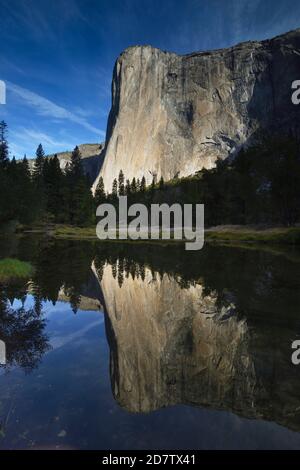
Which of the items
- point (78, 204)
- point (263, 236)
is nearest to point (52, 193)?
point (78, 204)

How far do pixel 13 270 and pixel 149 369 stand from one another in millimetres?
11252

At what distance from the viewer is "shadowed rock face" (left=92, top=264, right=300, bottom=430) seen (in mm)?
5742

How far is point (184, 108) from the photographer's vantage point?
148000mm

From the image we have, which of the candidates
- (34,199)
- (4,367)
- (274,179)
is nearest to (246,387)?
(4,367)

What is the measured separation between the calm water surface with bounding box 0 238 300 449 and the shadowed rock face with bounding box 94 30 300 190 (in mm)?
133808

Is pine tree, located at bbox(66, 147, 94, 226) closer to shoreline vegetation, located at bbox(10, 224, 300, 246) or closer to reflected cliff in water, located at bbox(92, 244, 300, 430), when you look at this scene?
shoreline vegetation, located at bbox(10, 224, 300, 246)

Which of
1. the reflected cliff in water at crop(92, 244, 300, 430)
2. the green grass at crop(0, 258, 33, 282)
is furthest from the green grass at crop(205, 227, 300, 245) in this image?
the green grass at crop(0, 258, 33, 282)

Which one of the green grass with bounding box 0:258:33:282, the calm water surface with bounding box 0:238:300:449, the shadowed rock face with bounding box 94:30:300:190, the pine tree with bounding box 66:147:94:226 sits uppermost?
the shadowed rock face with bounding box 94:30:300:190

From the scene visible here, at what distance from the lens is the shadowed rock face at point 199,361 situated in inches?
226

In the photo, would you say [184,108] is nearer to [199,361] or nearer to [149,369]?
[199,361]

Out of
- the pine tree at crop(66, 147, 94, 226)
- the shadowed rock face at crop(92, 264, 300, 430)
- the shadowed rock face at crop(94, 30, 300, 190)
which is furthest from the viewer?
the shadowed rock face at crop(94, 30, 300, 190)

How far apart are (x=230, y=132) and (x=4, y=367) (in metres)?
148

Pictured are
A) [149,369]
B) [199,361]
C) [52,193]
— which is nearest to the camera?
[149,369]

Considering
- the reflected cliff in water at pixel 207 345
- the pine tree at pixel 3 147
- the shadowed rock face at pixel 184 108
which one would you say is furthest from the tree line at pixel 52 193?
the shadowed rock face at pixel 184 108
